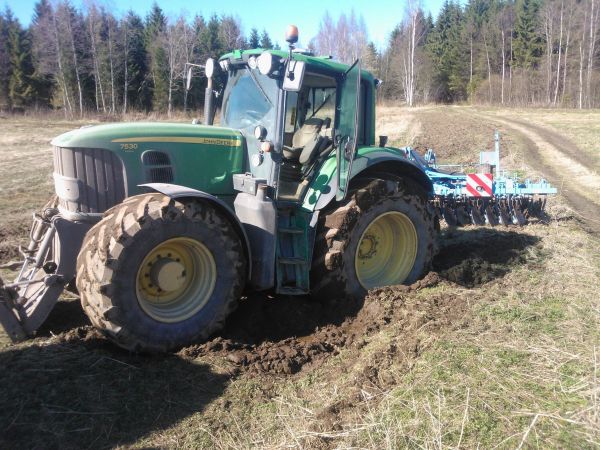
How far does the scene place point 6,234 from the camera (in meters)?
8.36

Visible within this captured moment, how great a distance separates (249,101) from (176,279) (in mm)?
2034

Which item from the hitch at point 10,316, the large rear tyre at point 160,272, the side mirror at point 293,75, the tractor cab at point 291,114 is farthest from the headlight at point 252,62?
the hitch at point 10,316

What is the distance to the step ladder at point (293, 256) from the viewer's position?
5.12 m

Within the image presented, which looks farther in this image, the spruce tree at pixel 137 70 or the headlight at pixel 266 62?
the spruce tree at pixel 137 70

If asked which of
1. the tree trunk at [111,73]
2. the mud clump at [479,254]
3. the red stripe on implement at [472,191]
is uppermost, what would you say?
the tree trunk at [111,73]

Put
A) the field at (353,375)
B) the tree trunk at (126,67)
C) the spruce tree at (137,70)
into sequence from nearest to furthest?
the field at (353,375) → the tree trunk at (126,67) → the spruce tree at (137,70)

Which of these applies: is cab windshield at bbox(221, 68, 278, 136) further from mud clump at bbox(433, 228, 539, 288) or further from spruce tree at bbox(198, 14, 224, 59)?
spruce tree at bbox(198, 14, 224, 59)

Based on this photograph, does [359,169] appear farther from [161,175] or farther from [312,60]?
[161,175]

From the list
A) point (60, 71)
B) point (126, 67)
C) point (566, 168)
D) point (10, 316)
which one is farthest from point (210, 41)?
point (10, 316)

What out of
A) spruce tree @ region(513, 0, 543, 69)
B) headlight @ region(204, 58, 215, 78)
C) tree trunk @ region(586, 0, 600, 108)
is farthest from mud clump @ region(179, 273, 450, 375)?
spruce tree @ region(513, 0, 543, 69)

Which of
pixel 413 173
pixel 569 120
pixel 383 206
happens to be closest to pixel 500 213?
pixel 413 173

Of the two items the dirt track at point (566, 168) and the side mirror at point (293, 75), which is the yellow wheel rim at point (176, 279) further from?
the dirt track at point (566, 168)

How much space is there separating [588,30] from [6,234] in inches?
2019

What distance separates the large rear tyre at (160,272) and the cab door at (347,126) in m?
1.27
